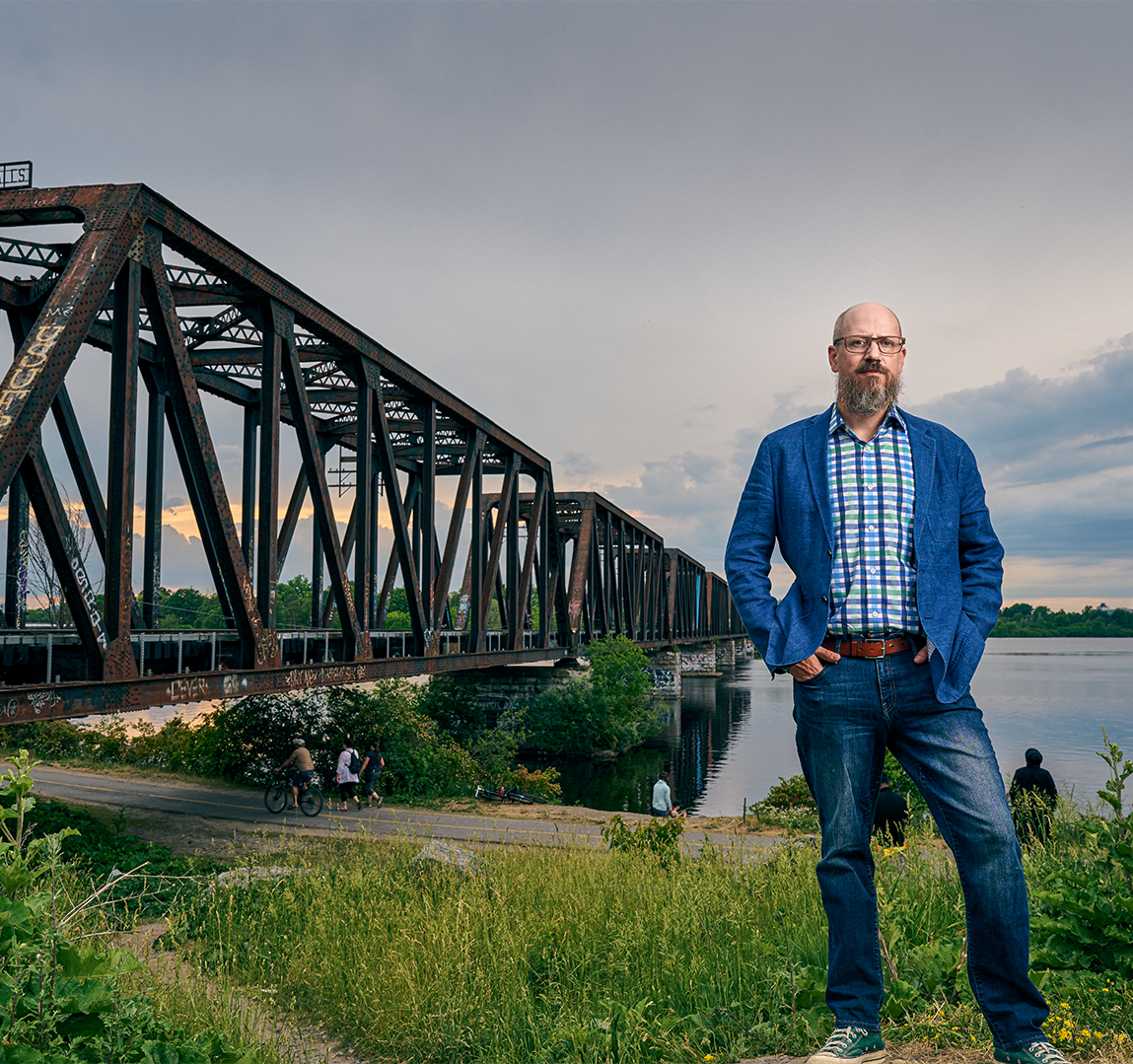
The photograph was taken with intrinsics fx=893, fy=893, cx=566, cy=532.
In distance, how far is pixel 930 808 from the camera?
3188 mm

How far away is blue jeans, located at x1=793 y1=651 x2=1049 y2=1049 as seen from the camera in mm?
3004

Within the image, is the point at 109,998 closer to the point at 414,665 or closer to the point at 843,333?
the point at 843,333

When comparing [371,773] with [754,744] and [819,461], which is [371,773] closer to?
[819,461]

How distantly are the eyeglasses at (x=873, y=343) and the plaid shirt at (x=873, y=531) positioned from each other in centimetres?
23

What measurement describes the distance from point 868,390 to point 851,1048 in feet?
7.70

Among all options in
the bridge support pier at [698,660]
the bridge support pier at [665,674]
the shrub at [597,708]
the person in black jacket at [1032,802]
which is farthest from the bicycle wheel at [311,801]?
the bridge support pier at [698,660]

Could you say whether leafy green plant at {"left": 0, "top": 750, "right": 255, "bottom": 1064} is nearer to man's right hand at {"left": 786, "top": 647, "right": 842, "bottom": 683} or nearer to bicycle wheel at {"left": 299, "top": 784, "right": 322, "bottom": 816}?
man's right hand at {"left": 786, "top": 647, "right": 842, "bottom": 683}

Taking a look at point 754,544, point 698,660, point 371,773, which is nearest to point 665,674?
point 698,660

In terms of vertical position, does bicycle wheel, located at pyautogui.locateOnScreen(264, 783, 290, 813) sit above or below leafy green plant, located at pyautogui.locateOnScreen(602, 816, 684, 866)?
below

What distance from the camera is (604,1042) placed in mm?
4047

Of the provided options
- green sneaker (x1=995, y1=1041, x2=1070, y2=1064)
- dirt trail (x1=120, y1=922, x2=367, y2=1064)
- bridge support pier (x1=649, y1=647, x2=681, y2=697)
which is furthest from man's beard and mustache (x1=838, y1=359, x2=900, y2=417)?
bridge support pier (x1=649, y1=647, x2=681, y2=697)

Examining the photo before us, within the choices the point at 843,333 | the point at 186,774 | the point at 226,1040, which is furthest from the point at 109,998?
the point at 186,774

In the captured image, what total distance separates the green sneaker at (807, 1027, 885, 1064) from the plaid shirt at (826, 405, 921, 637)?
4.55 feet

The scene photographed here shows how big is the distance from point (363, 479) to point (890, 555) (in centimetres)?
1729
